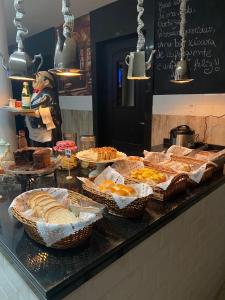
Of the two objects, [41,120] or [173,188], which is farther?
[41,120]

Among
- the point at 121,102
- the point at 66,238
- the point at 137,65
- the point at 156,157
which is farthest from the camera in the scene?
the point at 121,102

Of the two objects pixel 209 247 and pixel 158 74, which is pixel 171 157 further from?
pixel 158 74

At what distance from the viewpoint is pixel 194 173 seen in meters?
1.16

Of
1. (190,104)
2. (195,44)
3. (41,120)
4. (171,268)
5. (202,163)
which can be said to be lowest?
(171,268)

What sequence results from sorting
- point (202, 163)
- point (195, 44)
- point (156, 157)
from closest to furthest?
1. point (202, 163)
2. point (156, 157)
3. point (195, 44)

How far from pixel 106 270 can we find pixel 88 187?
13.1 inches

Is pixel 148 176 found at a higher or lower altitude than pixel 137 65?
lower

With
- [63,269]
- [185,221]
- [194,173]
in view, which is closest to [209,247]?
[185,221]

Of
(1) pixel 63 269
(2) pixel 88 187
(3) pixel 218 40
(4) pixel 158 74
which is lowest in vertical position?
(1) pixel 63 269

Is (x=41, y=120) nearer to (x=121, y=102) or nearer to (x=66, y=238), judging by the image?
(x=121, y=102)

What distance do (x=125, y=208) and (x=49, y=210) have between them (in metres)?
0.27

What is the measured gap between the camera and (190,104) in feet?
7.26

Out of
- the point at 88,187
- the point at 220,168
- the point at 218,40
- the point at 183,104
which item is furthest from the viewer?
the point at 183,104

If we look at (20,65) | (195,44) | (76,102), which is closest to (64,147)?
(20,65)
